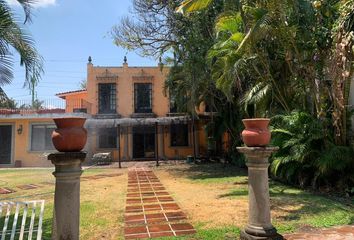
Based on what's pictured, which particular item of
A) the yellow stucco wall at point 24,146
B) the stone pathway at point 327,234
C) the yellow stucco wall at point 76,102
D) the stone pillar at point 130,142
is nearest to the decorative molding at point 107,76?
the yellow stucco wall at point 76,102

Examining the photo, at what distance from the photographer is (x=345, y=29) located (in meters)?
7.02

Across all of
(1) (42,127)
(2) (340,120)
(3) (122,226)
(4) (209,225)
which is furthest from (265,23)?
(1) (42,127)

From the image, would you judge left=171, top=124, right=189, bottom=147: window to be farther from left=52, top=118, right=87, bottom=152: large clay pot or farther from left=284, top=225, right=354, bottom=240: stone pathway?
left=52, top=118, right=87, bottom=152: large clay pot

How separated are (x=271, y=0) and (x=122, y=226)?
6.38 m

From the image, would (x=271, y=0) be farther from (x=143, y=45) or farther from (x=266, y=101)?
(x=143, y=45)

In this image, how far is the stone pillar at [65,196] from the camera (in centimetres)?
403

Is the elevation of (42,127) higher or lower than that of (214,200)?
higher

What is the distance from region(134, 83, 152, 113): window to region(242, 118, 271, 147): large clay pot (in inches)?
788

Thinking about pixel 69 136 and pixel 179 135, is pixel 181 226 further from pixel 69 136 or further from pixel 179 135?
pixel 179 135

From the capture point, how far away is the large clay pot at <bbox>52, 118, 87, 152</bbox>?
409 cm

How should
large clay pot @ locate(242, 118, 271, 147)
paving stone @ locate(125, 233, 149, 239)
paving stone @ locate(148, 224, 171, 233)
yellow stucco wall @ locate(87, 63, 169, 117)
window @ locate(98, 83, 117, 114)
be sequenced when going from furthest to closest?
1. window @ locate(98, 83, 117, 114)
2. yellow stucco wall @ locate(87, 63, 169, 117)
3. paving stone @ locate(148, 224, 171, 233)
4. paving stone @ locate(125, 233, 149, 239)
5. large clay pot @ locate(242, 118, 271, 147)

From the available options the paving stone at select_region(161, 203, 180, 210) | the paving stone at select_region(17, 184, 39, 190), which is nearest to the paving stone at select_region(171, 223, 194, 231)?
the paving stone at select_region(161, 203, 180, 210)

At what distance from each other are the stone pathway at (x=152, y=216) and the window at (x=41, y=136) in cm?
1494

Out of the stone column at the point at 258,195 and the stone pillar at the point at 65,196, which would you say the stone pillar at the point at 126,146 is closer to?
the stone column at the point at 258,195
